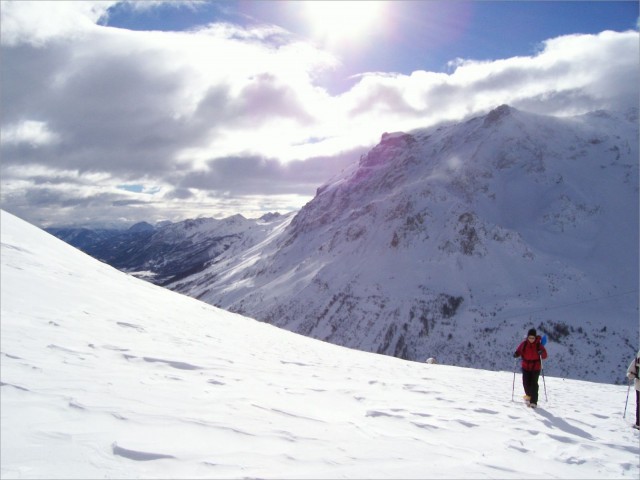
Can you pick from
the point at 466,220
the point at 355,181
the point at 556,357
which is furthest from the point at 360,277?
the point at 355,181

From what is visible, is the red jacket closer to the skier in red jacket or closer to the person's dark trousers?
the skier in red jacket

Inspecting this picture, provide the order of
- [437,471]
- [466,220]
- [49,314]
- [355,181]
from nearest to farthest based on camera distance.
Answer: [437,471] → [49,314] → [466,220] → [355,181]

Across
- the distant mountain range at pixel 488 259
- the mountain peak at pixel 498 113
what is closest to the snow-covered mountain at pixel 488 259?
the distant mountain range at pixel 488 259

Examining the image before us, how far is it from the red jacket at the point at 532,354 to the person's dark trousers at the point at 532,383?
0.11m

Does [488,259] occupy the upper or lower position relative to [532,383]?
upper

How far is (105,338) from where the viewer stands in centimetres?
955

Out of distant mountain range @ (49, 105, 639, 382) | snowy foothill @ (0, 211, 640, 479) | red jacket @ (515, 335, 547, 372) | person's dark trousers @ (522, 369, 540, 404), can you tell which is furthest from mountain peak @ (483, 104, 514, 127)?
person's dark trousers @ (522, 369, 540, 404)

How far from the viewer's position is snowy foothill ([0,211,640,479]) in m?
4.68

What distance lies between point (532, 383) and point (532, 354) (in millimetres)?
805

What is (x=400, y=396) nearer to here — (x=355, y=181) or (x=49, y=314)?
(x=49, y=314)

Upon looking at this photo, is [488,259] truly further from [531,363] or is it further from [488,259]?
[531,363]

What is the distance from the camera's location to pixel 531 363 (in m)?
11.5

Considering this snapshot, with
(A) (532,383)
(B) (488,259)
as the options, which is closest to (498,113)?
(B) (488,259)

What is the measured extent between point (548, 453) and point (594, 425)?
12.5ft
